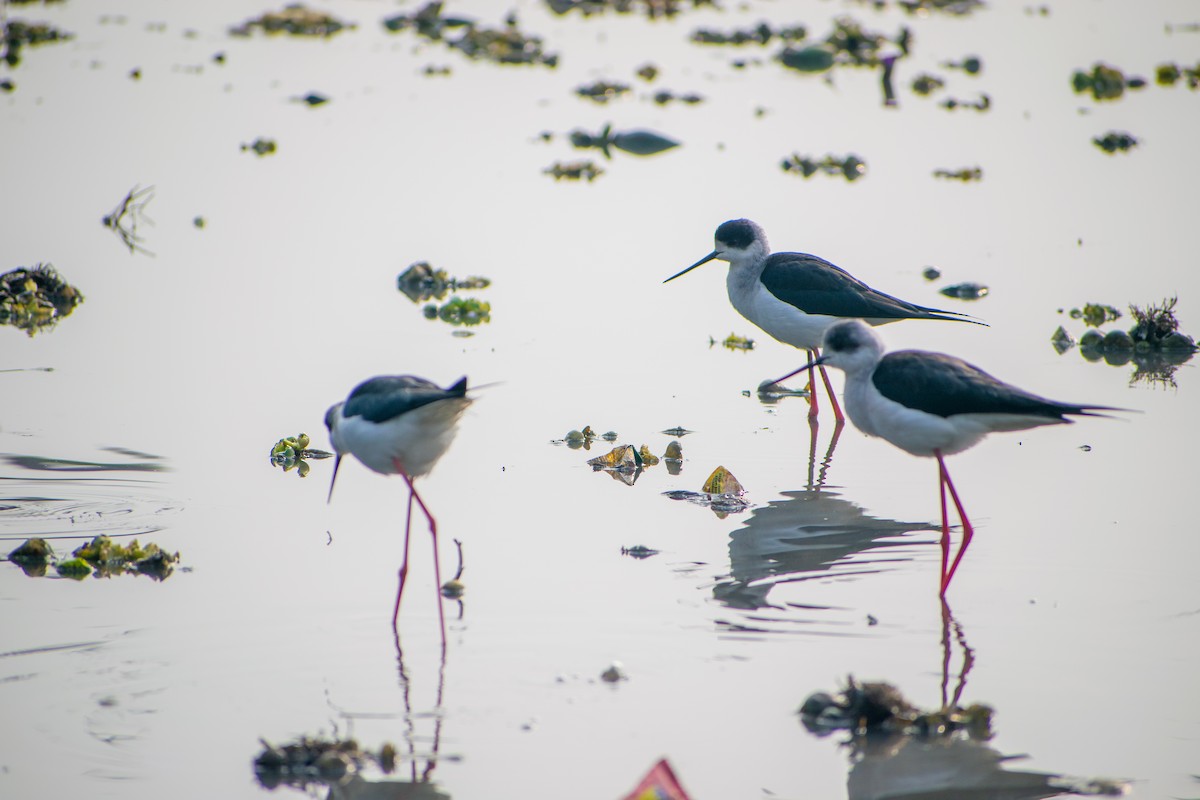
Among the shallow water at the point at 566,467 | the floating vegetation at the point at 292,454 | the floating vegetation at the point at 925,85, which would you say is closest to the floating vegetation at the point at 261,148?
the shallow water at the point at 566,467

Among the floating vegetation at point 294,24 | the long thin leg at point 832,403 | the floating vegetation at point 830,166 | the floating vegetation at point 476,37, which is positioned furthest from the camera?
the floating vegetation at point 294,24

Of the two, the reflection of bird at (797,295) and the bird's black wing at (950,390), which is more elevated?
the reflection of bird at (797,295)

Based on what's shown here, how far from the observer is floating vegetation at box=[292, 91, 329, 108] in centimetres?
1548

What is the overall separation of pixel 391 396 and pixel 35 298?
15.2 feet

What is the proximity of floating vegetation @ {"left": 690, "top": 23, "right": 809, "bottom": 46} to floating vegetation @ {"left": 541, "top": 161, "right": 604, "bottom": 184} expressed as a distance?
7164mm

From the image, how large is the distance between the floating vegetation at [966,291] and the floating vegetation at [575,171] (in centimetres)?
436

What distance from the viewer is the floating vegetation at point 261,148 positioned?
13.3 m

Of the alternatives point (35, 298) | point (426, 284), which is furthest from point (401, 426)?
point (35, 298)

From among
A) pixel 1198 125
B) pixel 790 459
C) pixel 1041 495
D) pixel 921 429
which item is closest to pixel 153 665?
pixel 921 429

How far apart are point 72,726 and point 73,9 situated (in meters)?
18.9

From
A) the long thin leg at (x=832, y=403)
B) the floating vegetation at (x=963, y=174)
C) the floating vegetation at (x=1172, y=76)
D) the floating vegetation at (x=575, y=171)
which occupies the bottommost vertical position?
the long thin leg at (x=832, y=403)

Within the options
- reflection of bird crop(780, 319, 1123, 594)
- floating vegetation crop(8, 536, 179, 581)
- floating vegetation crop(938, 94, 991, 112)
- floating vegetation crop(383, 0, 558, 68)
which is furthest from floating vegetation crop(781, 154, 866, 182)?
floating vegetation crop(8, 536, 179, 581)

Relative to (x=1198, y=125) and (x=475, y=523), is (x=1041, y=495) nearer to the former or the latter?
(x=475, y=523)

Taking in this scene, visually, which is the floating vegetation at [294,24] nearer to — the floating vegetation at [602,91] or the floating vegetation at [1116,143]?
the floating vegetation at [602,91]
